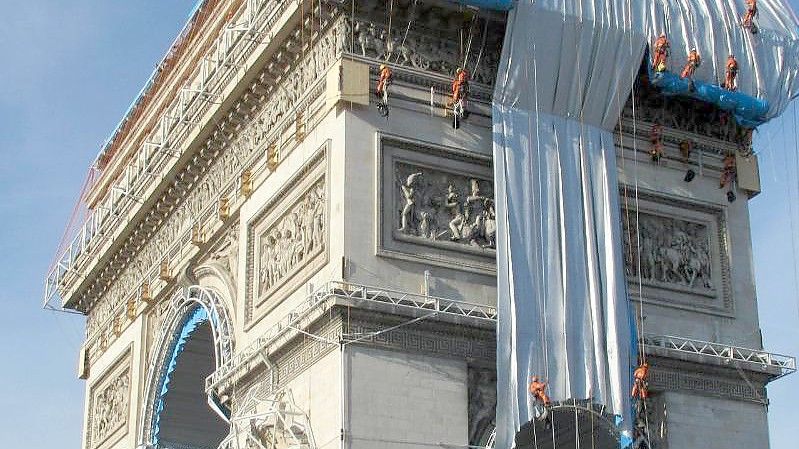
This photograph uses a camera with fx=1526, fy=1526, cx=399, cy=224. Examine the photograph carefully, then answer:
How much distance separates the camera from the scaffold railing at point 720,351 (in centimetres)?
2169

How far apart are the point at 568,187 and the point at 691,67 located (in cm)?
296

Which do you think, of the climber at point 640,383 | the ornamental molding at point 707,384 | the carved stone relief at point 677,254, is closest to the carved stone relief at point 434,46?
the carved stone relief at point 677,254

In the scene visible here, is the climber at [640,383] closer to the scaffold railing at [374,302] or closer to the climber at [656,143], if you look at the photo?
the scaffold railing at [374,302]

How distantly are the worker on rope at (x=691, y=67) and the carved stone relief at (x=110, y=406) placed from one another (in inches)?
487

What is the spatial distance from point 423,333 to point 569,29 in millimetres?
5210

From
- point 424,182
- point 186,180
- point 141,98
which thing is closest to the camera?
point 424,182

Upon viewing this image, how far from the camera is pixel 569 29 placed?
22.2 m

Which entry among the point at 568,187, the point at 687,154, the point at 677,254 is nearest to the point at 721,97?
the point at 687,154

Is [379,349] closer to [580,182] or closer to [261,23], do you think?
[580,182]

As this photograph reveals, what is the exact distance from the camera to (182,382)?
90.3ft

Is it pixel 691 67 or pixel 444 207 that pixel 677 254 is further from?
pixel 444 207

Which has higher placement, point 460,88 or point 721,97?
point 721,97

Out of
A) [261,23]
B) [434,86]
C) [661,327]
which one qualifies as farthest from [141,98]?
[661,327]

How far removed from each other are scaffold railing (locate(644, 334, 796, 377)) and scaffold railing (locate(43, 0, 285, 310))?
7387 millimetres
